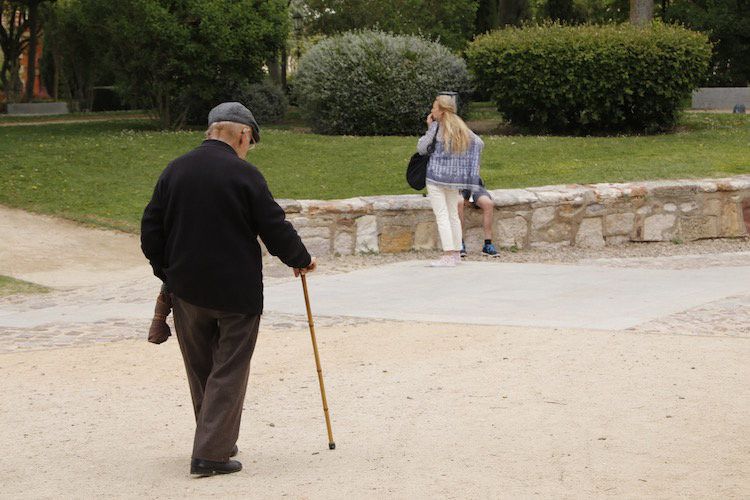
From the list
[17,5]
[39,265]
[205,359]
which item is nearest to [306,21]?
[17,5]

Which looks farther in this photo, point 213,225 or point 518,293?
Result: point 518,293

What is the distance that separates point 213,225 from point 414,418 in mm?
1645

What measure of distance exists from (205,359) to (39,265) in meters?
6.71

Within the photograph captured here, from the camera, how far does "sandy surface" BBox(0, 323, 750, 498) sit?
5059mm

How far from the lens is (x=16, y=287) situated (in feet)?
34.4

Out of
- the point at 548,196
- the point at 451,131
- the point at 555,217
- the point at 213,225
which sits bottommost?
the point at 555,217

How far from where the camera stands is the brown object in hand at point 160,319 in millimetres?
5363

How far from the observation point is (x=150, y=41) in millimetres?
21844

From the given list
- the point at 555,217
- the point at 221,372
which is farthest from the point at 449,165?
the point at 221,372

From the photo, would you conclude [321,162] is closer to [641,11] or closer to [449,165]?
[449,165]

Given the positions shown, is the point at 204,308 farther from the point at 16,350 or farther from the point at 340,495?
the point at 16,350

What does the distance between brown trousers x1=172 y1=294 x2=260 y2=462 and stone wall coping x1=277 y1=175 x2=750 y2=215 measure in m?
6.14

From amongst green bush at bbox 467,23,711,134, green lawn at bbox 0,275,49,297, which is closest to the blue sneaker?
green lawn at bbox 0,275,49,297

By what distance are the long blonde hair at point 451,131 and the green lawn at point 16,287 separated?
3.99 m
